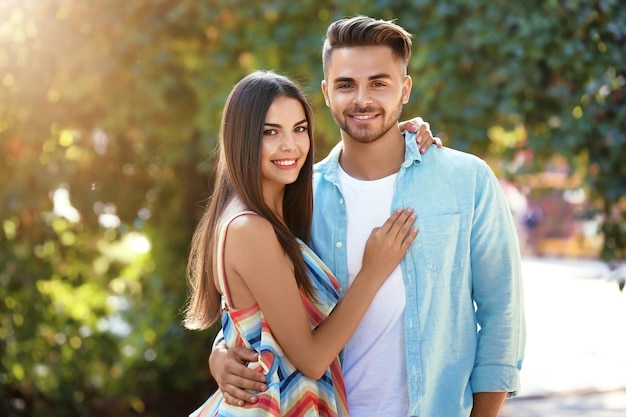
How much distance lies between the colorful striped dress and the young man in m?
0.09

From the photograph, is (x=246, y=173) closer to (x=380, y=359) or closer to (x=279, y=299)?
(x=279, y=299)

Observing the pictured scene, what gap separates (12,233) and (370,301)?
11.3 ft

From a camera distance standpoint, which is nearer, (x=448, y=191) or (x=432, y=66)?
(x=448, y=191)

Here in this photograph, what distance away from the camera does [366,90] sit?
2.60 meters

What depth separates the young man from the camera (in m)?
2.54

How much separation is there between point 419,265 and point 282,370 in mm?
510

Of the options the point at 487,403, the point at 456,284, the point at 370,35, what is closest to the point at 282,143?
the point at 370,35

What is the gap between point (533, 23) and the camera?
395 centimetres

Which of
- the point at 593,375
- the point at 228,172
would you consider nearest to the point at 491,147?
the point at 228,172

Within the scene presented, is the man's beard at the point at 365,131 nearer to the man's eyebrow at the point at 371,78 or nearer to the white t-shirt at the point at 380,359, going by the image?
the man's eyebrow at the point at 371,78

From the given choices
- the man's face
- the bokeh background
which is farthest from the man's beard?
the bokeh background

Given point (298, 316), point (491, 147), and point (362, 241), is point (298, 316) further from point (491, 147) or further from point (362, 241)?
point (491, 147)

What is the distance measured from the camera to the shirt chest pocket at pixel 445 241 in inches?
101

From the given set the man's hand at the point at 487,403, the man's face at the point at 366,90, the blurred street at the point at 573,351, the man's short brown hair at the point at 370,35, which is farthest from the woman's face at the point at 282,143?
the blurred street at the point at 573,351
